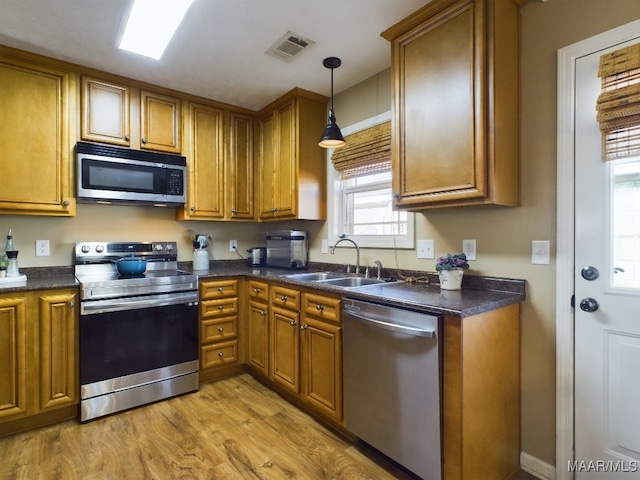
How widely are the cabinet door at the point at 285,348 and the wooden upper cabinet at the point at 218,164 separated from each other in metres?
1.17

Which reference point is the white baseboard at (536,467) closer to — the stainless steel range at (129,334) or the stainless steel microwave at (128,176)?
the stainless steel range at (129,334)

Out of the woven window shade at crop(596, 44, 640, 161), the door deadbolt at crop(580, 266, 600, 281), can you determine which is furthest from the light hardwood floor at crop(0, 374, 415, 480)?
the woven window shade at crop(596, 44, 640, 161)

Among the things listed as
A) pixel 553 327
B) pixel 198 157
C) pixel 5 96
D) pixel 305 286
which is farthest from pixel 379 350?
pixel 5 96

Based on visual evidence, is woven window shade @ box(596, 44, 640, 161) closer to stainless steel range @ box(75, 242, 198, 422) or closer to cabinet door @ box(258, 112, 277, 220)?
cabinet door @ box(258, 112, 277, 220)

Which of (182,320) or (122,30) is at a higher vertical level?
(122,30)

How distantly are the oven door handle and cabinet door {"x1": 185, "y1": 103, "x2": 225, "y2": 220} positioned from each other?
0.77 m

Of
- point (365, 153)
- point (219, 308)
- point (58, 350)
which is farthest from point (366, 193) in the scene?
point (58, 350)

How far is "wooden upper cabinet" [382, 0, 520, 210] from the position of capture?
167 cm

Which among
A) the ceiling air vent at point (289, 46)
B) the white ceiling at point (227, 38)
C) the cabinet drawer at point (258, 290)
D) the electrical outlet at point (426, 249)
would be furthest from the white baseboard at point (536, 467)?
the ceiling air vent at point (289, 46)

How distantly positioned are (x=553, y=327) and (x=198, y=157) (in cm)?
286

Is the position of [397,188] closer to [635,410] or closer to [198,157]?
[635,410]

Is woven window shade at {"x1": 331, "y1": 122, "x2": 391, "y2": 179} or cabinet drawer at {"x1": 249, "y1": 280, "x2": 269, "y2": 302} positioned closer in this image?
woven window shade at {"x1": 331, "y1": 122, "x2": 391, "y2": 179}

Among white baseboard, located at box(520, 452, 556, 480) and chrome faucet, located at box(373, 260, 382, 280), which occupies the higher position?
chrome faucet, located at box(373, 260, 382, 280)

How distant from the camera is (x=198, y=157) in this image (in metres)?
3.12
